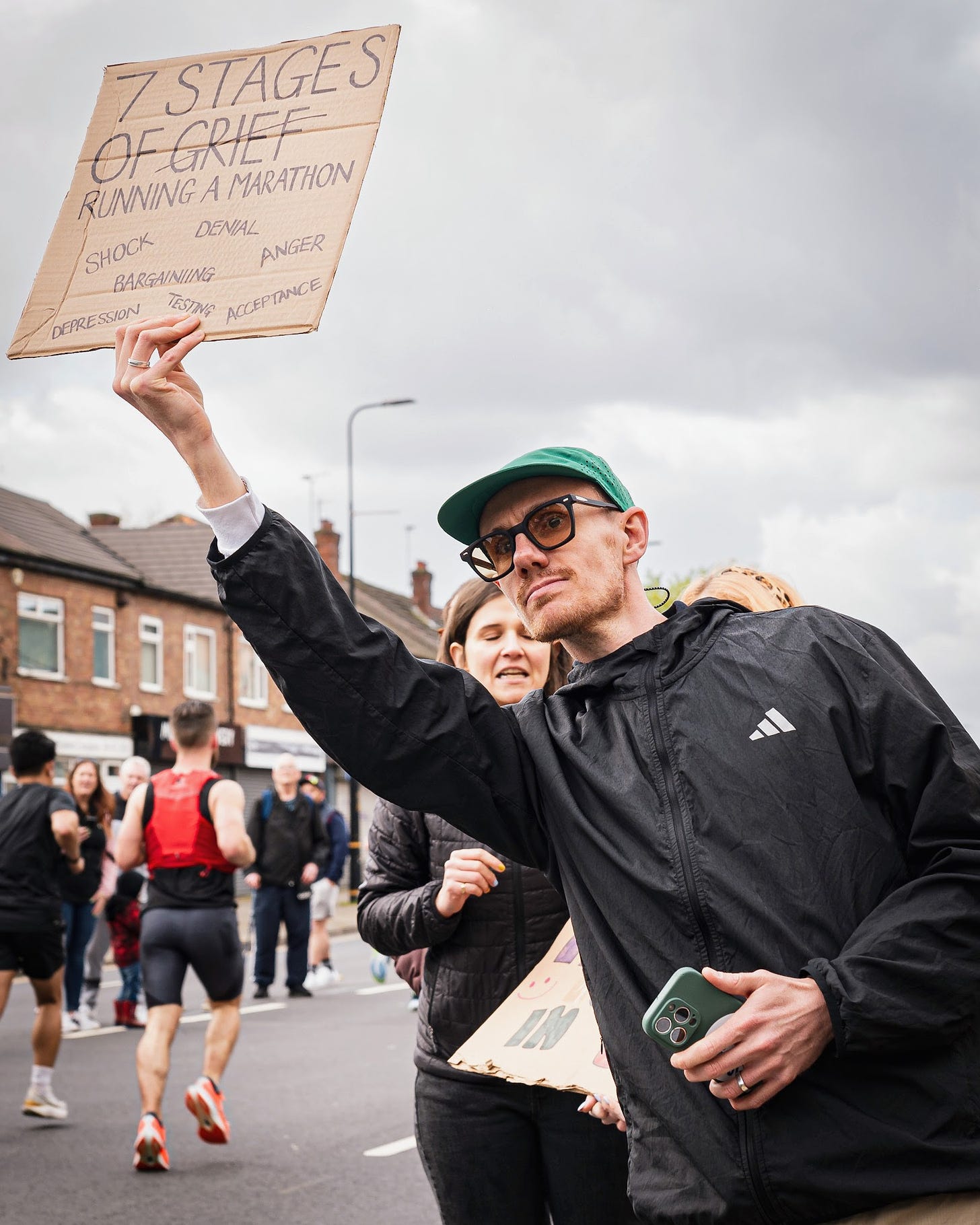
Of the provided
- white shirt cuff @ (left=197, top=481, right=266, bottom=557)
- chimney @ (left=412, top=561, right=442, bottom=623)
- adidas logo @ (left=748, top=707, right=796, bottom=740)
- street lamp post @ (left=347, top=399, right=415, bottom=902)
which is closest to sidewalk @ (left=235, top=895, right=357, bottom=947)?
street lamp post @ (left=347, top=399, right=415, bottom=902)

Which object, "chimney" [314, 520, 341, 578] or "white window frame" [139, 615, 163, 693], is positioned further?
"chimney" [314, 520, 341, 578]

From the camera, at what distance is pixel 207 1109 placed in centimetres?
709

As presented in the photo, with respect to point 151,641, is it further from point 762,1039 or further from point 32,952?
point 762,1039

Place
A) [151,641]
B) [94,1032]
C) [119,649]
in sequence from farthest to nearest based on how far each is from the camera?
[151,641], [119,649], [94,1032]

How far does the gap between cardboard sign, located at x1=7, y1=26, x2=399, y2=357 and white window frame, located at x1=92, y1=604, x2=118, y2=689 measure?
101 ft

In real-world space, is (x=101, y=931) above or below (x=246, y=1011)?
above

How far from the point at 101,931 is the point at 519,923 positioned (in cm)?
1023

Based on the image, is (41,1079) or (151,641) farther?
(151,641)

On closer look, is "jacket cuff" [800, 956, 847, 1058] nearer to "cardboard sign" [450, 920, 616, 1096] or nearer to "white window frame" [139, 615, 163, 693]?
"cardboard sign" [450, 920, 616, 1096]

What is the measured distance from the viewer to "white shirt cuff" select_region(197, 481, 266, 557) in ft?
7.60

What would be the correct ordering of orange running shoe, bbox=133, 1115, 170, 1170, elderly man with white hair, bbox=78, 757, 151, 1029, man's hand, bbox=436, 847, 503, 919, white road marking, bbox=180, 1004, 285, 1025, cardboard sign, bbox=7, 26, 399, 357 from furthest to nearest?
white road marking, bbox=180, 1004, 285, 1025, elderly man with white hair, bbox=78, 757, 151, 1029, orange running shoe, bbox=133, 1115, 170, 1170, man's hand, bbox=436, 847, 503, 919, cardboard sign, bbox=7, 26, 399, 357

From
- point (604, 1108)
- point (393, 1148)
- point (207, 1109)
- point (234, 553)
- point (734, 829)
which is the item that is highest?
point (234, 553)

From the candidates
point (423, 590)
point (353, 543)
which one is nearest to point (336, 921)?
point (353, 543)

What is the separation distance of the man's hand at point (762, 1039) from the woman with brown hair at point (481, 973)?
140 centimetres
